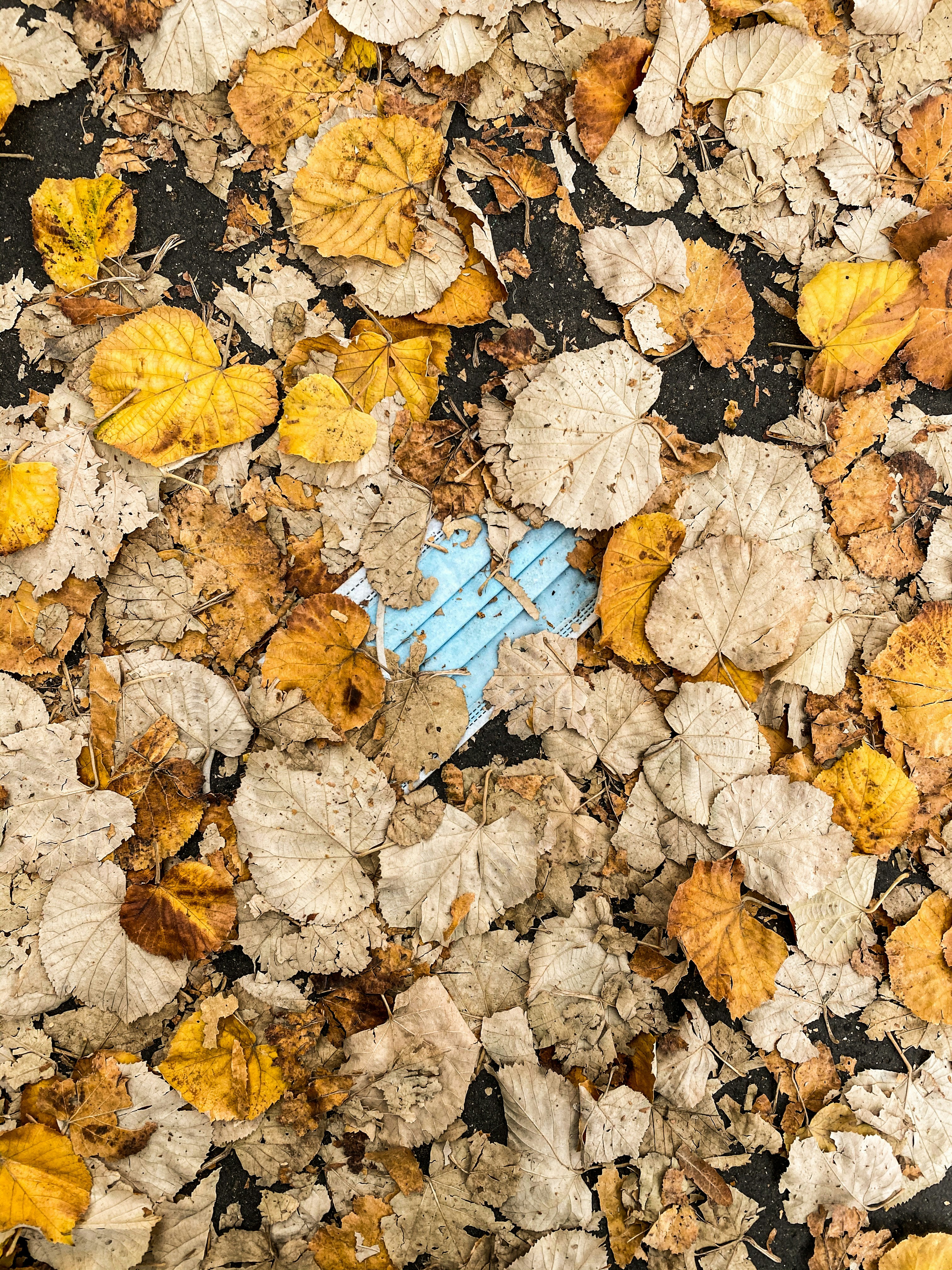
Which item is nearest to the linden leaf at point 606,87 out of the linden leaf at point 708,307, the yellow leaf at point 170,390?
the linden leaf at point 708,307

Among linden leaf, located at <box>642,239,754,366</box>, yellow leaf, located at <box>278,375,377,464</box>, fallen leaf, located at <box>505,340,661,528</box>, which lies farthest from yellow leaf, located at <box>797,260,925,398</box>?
yellow leaf, located at <box>278,375,377,464</box>

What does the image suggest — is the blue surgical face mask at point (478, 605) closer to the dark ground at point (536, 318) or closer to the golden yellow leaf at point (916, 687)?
the dark ground at point (536, 318)

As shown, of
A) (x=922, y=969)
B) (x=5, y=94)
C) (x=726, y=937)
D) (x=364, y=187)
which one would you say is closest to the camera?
(x=5, y=94)

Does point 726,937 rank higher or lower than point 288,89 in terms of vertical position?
lower

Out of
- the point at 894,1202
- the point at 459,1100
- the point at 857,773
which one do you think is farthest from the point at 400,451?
the point at 894,1202

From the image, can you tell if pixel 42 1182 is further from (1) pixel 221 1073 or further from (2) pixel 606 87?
(2) pixel 606 87

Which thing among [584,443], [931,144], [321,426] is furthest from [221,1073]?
[931,144]
